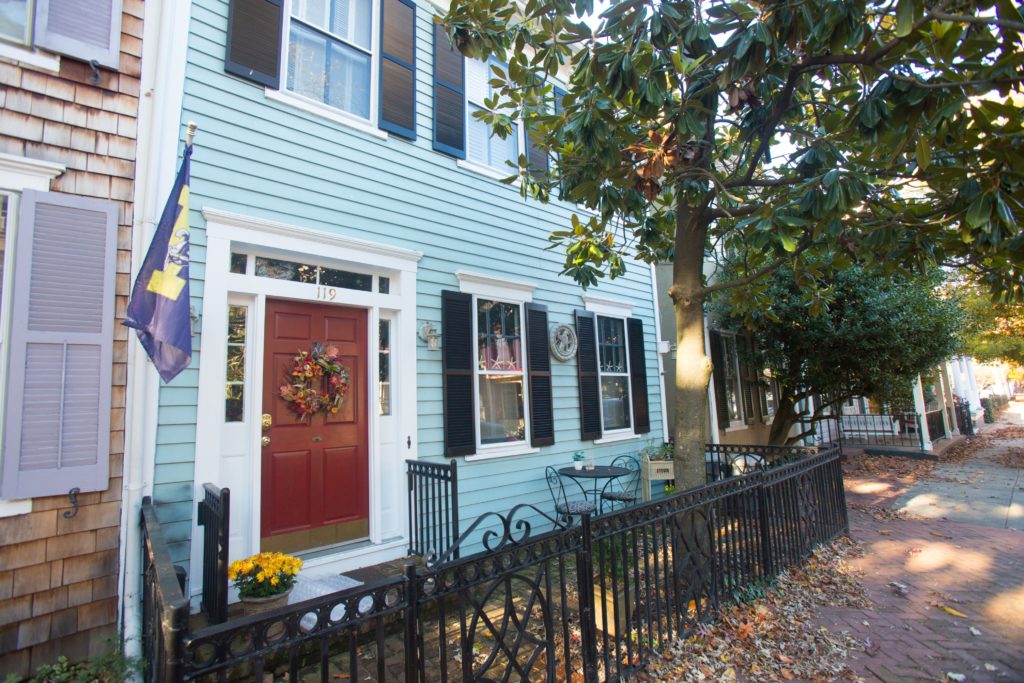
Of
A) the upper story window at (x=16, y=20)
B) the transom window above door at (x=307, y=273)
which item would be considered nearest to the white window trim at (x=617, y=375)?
the transom window above door at (x=307, y=273)

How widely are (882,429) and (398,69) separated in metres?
15.4

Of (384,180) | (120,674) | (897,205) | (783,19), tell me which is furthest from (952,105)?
(120,674)

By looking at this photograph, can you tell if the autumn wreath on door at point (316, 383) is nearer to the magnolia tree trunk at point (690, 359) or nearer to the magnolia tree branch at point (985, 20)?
the magnolia tree trunk at point (690, 359)

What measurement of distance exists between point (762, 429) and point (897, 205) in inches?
322

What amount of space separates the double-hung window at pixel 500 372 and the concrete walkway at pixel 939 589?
323cm

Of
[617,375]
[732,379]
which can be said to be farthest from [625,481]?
[732,379]

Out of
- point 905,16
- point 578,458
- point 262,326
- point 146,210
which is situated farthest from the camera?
point 578,458

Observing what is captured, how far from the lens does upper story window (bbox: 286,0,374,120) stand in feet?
14.4

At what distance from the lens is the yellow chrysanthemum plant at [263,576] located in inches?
116

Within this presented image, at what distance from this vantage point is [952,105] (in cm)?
262

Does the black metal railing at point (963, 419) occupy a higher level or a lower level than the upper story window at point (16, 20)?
lower

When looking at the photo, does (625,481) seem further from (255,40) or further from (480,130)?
(255,40)

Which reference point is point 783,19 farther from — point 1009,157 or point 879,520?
point 879,520

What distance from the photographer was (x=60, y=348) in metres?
2.96
